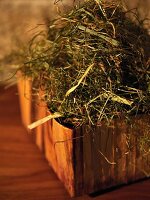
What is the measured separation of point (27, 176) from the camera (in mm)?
418

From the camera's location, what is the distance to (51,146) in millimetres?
413

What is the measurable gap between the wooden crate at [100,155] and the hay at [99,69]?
1cm

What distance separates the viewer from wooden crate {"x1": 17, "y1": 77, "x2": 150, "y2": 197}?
1.15 feet

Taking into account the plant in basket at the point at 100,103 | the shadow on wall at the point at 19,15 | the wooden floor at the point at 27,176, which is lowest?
the wooden floor at the point at 27,176

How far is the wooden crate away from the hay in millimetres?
14

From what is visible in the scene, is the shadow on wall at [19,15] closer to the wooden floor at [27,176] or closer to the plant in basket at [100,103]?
the wooden floor at [27,176]

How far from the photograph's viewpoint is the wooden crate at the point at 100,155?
13.8 inches

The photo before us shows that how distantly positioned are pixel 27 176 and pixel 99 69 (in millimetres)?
163

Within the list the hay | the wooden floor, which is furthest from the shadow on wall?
the hay

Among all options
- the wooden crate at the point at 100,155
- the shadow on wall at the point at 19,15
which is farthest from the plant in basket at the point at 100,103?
the shadow on wall at the point at 19,15

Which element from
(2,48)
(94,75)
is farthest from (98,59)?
(2,48)

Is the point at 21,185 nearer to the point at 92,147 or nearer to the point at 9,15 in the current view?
the point at 92,147

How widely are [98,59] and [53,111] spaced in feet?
0.25

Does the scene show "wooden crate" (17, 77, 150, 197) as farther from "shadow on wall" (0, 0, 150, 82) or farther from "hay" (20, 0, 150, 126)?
"shadow on wall" (0, 0, 150, 82)
